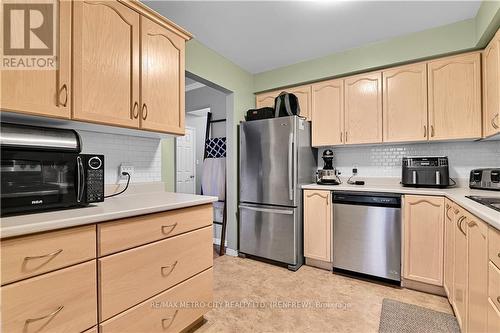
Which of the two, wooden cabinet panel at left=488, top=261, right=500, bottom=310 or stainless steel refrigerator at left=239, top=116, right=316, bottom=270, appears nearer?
wooden cabinet panel at left=488, top=261, right=500, bottom=310

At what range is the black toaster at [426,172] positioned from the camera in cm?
218

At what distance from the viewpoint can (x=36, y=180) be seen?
109 cm

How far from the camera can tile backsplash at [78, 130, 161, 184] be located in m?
1.66

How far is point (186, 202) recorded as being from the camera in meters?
1.41

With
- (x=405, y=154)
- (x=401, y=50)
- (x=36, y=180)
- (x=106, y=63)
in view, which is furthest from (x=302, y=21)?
(x=36, y=180)

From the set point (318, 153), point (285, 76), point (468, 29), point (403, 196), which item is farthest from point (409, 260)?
point (285, 76)

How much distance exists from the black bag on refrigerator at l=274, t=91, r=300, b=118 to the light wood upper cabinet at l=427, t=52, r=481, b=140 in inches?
52.5

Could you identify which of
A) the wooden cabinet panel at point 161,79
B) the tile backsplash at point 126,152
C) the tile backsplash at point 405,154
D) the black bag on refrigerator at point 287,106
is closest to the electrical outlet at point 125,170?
the tile backsplash at point 126,152

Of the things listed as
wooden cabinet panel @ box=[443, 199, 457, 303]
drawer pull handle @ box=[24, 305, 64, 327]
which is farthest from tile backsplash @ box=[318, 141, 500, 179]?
drawer pull handle @ box=[24, 305, 64, 327]

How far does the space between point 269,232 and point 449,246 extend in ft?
5.33

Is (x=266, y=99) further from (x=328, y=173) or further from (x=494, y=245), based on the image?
(x=494, y=245)

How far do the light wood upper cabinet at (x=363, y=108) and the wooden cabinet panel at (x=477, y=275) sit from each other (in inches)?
58.0

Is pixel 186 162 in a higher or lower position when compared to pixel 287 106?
lower

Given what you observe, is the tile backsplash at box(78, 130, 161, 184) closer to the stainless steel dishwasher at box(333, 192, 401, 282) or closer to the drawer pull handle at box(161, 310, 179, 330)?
the drawer pull handle at box(161, 310, 179, 330)
